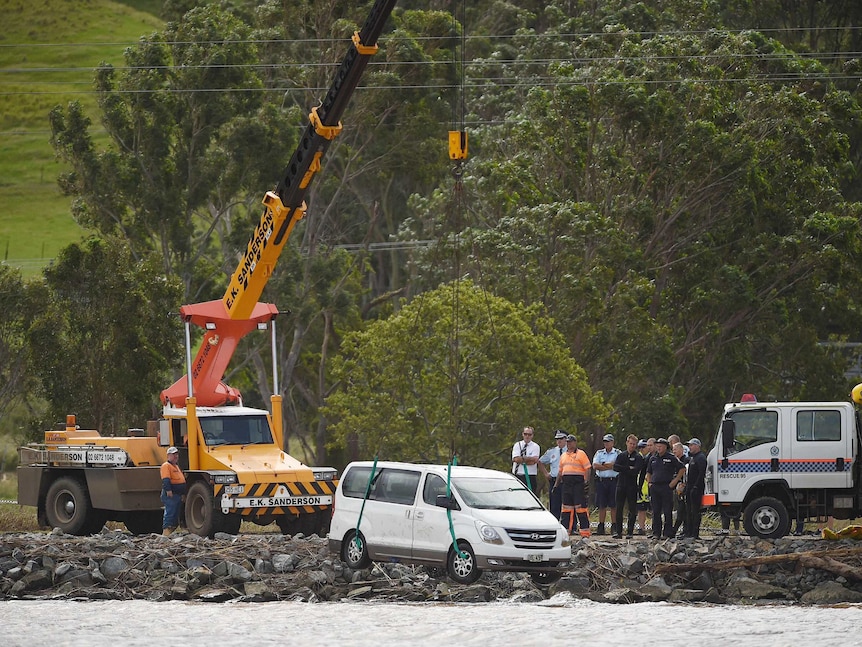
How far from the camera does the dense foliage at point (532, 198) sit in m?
40.2

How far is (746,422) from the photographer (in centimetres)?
2508

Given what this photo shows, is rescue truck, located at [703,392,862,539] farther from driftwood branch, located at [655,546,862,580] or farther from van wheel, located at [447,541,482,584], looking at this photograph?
van wheel, located at [447,541,482,584]

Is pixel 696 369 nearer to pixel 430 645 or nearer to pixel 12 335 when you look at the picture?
pixel 12 335

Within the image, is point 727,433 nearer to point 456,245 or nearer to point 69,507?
point 456,245

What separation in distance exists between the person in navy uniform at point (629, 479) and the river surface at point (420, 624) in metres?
6.40

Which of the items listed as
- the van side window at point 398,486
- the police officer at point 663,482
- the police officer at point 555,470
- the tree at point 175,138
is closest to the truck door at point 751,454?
the police officer at point 663,482

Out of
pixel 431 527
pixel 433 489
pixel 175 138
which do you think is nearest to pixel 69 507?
pixel 433 489

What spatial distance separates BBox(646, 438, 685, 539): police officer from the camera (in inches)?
990

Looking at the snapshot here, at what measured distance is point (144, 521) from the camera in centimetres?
2872

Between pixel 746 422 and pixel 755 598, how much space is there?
5.36m

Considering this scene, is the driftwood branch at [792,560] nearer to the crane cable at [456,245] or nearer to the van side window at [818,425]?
the crane cable at [456,245]

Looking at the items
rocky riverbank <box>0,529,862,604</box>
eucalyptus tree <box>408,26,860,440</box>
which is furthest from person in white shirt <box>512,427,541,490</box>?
eucalyptus tree <box>408,26,860,440</box>

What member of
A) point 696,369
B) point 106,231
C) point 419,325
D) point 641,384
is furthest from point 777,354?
point 106,231

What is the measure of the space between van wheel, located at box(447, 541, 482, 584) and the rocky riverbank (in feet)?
0.65
